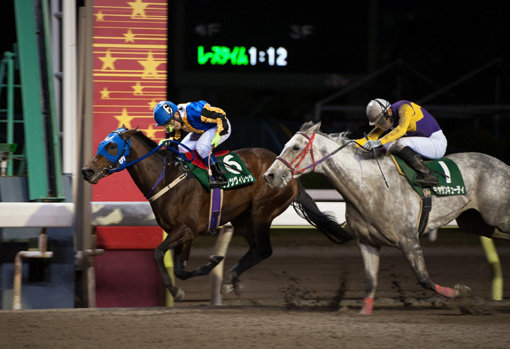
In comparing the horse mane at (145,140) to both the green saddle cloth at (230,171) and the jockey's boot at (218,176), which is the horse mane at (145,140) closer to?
the green saddle cloth at (230,171)

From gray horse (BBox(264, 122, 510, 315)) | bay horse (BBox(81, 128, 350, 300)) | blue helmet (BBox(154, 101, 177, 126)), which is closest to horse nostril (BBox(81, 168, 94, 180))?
bay horse (BBox(81, 128, 350, 300))

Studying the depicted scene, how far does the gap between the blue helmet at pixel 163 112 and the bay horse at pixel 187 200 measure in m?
0.18

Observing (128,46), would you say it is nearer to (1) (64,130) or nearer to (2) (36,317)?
(1) (64,130)

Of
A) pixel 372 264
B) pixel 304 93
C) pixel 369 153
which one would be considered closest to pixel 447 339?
pixel 372 264

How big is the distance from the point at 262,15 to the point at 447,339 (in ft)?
39.6

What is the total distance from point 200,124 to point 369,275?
157 cm

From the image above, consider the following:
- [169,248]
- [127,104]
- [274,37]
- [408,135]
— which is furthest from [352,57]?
[169,248]

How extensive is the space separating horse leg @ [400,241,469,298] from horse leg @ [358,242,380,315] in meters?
0.21

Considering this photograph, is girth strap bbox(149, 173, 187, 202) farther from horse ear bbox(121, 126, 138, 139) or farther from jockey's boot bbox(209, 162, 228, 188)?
horse ear bbox(121, 126, 138, 139)

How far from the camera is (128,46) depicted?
19.8 feet

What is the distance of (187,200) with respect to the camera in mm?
5586

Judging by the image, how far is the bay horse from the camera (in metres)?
5.39

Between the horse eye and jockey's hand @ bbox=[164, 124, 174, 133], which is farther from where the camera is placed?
jockey's hand @ bbox=[164, 124, 174, 133]

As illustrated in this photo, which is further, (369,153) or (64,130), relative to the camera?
(64,130)
